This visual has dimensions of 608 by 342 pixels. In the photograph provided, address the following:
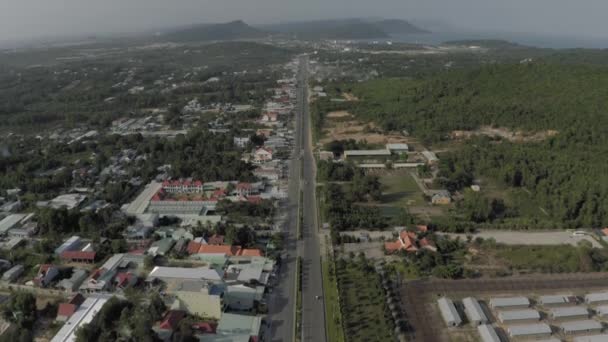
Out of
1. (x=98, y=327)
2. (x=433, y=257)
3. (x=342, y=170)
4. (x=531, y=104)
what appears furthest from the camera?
(x=531, y=104)

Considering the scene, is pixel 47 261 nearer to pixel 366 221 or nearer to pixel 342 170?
pixel 366 221

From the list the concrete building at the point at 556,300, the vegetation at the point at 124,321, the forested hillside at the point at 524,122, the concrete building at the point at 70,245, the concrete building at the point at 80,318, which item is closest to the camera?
the vegetation at the point at 124,321

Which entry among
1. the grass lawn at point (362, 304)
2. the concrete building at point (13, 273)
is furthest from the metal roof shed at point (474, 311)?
the concrete building at point (13, 273)

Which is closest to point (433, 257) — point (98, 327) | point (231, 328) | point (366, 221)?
point (366, 221)

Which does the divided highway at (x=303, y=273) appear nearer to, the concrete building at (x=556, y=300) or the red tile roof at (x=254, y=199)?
the red tile roof at (x=254, y=199)

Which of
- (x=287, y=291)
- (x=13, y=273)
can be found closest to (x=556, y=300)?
(x=287, y=291)

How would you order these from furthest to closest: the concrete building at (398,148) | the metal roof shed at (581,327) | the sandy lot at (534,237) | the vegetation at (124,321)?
1. the concrete building at (398,148)
2. the sandy lot at (534,237)
3. the metal roof shed at (581,327)
4. the vegetation at (124,321)

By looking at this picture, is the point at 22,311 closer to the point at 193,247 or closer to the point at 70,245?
the point at 70,245

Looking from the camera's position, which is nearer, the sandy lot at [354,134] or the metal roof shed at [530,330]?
the metal roof shed at [530,330]
